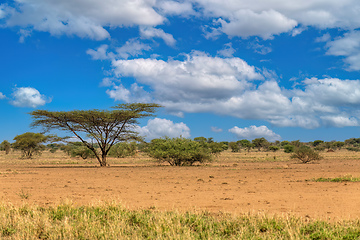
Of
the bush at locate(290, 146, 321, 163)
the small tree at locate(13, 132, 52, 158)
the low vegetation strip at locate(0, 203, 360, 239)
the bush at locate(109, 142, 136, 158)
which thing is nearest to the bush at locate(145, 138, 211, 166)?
the bush at locate(290, 146, 321, 163)

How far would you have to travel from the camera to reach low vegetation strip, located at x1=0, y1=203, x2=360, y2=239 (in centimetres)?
709

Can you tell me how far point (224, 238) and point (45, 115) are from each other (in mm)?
32270

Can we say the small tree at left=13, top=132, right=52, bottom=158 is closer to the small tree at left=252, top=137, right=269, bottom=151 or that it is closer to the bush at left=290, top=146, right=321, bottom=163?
the bush at left=290, top=146, right=321, bottom=163

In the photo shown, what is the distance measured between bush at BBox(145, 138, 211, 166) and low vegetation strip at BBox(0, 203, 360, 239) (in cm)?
2646

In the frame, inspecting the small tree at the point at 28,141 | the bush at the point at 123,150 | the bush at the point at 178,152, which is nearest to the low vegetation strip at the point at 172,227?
the bush at the point at 178,152

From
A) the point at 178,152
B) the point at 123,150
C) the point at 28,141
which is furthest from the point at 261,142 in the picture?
the point at 178,152

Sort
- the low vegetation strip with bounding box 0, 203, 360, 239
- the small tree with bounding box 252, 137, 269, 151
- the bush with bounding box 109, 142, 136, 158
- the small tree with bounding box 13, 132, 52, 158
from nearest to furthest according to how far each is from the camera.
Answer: the low vegetation strip with bounding box 0, 203, 360, 239 → the small tree with bounding box 13, 132, 52, 158 → the bush with bounding box 109, 142, 136, 158 → the small tree with bounding box 252, 137, 269, 151

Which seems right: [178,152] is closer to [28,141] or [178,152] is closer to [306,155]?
[306,155]

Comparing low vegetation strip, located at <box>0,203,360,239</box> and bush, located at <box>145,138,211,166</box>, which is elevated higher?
bush, located at <box>145,138,211,166</box>

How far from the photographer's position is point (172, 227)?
738cm

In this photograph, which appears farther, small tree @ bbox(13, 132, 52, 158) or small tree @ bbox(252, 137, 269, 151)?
small tree @ bbox(252, 137, 269, 151)

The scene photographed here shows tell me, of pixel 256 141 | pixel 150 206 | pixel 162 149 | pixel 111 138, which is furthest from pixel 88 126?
pixel 256 141

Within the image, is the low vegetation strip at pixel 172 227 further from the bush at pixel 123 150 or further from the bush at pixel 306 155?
the bush at pixel 123 150

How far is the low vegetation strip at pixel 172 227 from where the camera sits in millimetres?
7086
